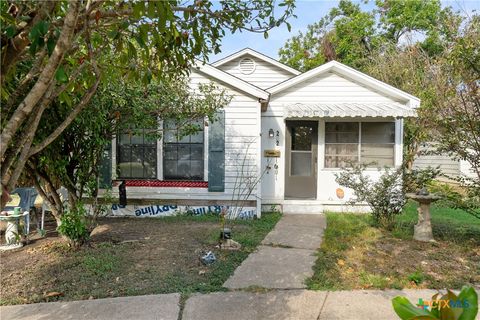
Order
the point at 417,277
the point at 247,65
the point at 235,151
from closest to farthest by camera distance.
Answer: the point at 417,277 → the point at 235,151 → the point at 247,65

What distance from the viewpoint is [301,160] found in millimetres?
9805

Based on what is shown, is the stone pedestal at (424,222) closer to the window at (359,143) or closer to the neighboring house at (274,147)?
the neighboring house at (274,147)

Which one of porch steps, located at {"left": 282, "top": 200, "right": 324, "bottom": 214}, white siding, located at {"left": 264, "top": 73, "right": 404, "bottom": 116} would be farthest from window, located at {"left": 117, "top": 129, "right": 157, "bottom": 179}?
porch steps, located at {"left": 282, "top": 200, "right": 324, "bottom": 214}

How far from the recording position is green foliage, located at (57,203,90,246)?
5418 millimetres

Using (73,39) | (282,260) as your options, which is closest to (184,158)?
(282,260)

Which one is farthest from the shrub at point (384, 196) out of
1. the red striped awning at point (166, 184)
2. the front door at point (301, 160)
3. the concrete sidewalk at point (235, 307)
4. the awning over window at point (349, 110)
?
the red striped awning at point (166, 184)

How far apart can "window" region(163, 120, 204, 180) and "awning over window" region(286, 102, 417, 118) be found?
7.85ft

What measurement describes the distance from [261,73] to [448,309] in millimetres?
11850

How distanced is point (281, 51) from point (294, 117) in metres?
22.7

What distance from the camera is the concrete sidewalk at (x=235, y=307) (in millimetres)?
3432

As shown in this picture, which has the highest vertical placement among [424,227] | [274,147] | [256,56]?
[256,56]

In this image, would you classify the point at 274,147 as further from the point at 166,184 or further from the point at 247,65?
the point at 247,65

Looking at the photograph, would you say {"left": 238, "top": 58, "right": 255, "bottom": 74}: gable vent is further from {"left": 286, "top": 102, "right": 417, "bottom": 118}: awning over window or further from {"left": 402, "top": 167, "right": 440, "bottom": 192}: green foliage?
{"left": 402, "top": 167, "right": 440, "bottom": 192}: green foliage

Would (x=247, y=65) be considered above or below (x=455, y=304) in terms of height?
above
